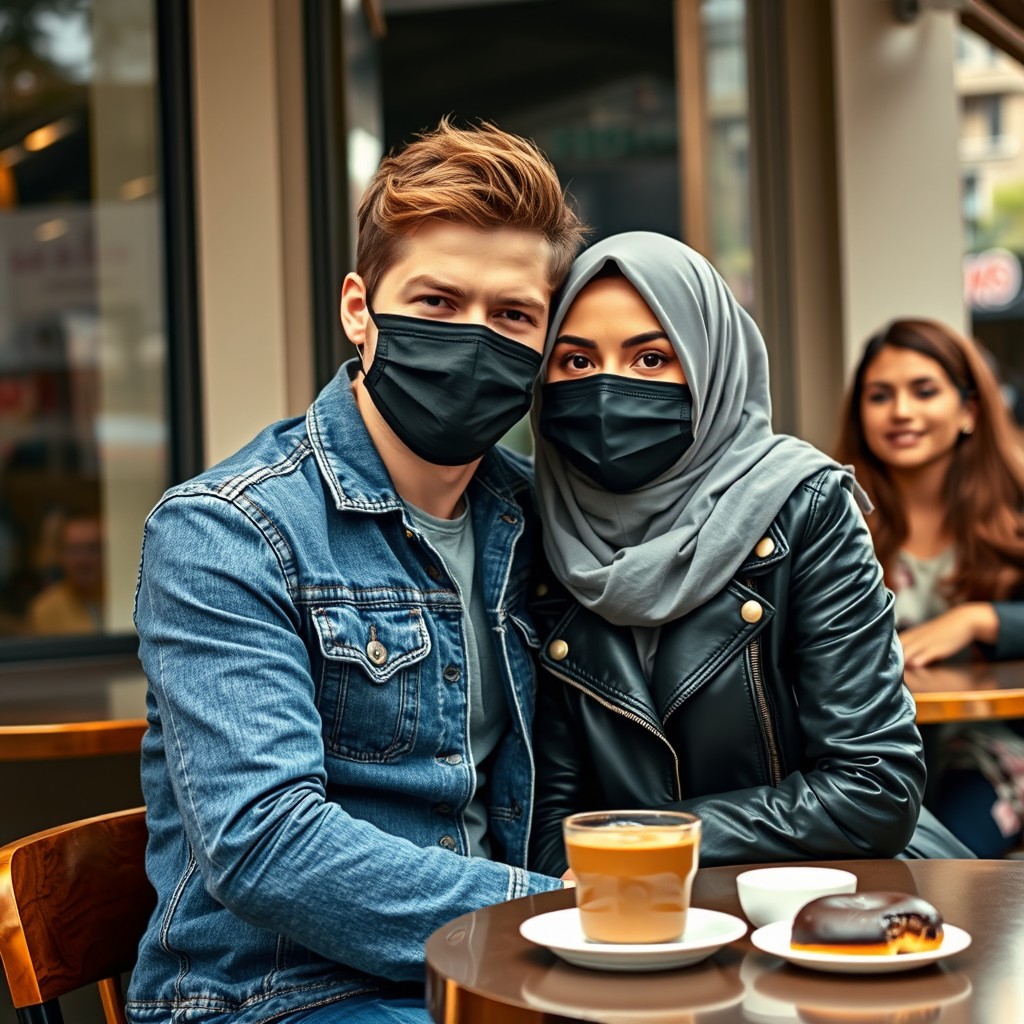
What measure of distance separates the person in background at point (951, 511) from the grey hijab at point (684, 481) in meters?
1.35

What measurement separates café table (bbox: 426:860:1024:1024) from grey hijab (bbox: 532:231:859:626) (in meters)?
0.63

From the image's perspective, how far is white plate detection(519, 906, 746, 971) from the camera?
0.98 meters

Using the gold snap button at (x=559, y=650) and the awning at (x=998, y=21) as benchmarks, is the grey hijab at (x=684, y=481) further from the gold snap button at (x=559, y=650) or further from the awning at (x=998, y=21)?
the awning at (x=998, y=21)

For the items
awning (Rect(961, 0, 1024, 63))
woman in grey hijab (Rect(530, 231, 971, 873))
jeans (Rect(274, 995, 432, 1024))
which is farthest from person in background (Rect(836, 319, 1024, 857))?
jeans (Rect(274, 995, 432, 1024))

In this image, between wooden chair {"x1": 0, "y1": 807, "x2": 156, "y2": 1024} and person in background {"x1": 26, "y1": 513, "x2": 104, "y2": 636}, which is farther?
person in background {"x1": 26, "y1": 513, "x2": 104, "y2": 636}

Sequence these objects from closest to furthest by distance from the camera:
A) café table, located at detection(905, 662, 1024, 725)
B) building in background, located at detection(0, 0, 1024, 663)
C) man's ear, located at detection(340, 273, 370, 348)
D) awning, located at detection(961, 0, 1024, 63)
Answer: man's ear, located at detection(340, 273, 370, 348)
café table, located at detection(905, 662, 1024, 725)
building in background, located at detection(0, 0, 1024, 663)
awning, located at detection(961, 0, 1024, 63)

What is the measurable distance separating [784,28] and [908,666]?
2177 mm

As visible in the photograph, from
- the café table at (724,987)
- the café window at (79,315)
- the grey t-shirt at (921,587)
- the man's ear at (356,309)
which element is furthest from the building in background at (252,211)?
the café table at (724,987)

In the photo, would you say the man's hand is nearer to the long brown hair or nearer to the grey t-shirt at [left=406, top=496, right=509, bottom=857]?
the long brown hair

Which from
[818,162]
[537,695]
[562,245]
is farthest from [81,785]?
[818,162]

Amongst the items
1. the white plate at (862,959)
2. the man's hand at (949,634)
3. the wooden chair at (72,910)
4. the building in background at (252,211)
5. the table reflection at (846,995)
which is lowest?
the wooden chair at (72,910)

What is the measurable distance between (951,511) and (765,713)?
6.06ft

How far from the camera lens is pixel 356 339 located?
5.77ft

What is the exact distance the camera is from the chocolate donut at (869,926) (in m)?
0.96
